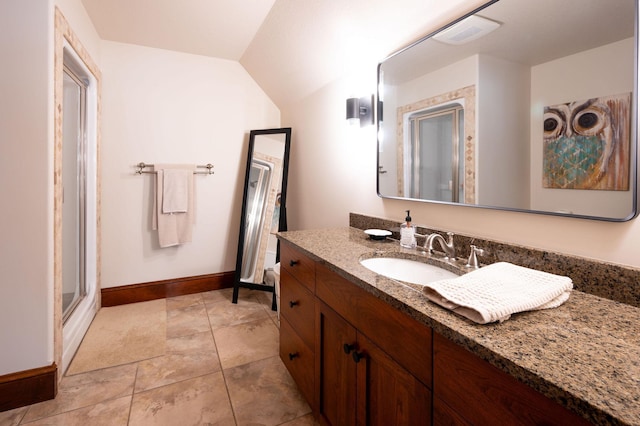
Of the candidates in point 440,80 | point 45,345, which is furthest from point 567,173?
point 45,345

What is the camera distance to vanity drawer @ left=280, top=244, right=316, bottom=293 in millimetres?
1451

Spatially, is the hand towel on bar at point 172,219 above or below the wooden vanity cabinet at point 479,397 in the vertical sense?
above

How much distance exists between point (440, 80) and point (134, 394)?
225cm

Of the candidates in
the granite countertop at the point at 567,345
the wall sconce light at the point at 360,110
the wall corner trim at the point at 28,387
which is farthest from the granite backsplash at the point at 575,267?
the wall corner trim at the point at 28,387

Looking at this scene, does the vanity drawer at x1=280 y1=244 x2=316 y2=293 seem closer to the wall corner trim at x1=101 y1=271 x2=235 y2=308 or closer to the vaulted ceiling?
the vaulted ceiling

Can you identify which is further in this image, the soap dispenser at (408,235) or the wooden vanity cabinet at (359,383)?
the soap dispenser at (408,235)

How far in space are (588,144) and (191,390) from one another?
2086 millimetres

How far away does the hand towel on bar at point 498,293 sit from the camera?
0.74m

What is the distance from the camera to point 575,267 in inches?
39.2

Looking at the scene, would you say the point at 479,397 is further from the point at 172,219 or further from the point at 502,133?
the point at 172,219

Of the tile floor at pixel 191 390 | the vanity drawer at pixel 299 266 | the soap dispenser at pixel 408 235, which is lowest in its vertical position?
the tile floor at pixel 191 390

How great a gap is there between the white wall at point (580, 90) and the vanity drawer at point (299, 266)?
35.5 inches

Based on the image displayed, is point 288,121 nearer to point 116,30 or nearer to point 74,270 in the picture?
point 116,30

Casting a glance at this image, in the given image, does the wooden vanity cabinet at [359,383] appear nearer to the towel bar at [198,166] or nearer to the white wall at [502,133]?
the white wall at [502,133]
